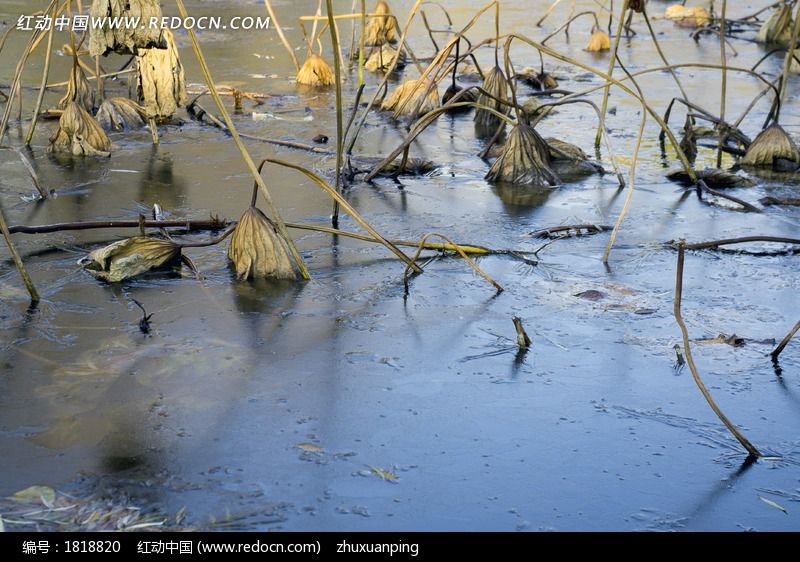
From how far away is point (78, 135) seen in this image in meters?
6.36

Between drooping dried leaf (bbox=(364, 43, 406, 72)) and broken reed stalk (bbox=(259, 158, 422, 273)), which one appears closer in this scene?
broken reed stalk (bbox=(259, 158, 422, 273))

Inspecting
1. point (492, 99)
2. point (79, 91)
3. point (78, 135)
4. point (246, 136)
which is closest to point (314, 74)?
point (246, 136)

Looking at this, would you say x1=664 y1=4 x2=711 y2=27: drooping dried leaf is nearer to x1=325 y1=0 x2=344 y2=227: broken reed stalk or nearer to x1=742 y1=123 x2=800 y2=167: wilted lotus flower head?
x1=742 y1=123 x2=800 y2=167: wilted lotus flower head

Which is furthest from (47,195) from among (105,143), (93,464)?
(93,464)

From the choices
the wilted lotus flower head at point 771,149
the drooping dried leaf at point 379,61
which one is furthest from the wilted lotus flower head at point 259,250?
the drooping dried leaf at point 379,61

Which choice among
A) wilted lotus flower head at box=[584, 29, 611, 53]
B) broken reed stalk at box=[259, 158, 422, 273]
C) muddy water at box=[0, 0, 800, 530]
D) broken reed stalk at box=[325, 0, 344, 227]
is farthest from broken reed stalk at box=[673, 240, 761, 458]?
wilted lotus flower head at box=[584, 29, 611, 53]

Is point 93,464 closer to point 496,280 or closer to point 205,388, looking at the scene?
point 205,388

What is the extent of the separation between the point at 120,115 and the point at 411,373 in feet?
14.2

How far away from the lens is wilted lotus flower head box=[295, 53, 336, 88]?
8953 millimetres

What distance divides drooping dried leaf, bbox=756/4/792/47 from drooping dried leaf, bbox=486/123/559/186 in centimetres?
649
